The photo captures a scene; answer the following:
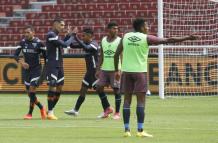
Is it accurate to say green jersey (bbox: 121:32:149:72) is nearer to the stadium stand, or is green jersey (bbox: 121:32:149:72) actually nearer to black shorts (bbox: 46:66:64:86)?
black shorts (bbox: 46:66:64:86)

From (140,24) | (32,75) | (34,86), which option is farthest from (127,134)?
(32,75)

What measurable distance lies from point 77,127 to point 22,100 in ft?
30.2

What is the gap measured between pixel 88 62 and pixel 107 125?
313cm

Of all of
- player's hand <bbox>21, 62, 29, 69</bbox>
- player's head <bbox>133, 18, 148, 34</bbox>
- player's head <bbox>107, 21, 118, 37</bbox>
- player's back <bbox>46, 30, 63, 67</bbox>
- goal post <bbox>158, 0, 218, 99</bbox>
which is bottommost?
goal post <bbox>158, 0, 218, 99</bbox>

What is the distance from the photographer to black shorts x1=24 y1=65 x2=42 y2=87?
17.7 m

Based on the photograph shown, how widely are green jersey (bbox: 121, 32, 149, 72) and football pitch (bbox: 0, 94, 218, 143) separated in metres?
1.18

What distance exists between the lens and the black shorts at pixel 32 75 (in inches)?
695

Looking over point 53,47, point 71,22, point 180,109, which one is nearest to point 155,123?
point 53,47

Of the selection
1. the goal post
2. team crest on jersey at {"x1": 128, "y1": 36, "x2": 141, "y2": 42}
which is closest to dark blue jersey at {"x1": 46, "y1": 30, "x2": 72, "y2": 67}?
team crest on jersey at {"x1": 128, "y1": 36, "x2": 141, "y2": 42}

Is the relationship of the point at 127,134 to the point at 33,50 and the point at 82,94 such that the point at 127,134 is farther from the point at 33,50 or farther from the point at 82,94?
the point at 33,50

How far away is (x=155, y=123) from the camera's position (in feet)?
51.8

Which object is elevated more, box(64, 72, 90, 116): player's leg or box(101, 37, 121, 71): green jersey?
box(101, 37, 121, 71): green jersey

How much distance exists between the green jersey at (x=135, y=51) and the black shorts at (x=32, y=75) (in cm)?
456

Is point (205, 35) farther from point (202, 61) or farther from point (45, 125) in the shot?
point (45, 125)
